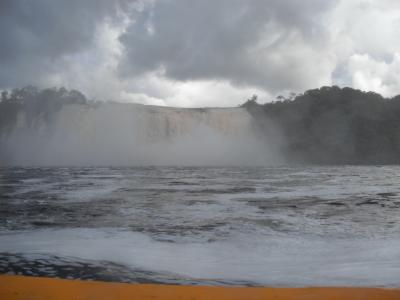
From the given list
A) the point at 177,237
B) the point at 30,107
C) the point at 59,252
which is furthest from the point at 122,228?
the point at 30,107

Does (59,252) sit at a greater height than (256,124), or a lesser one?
lesser

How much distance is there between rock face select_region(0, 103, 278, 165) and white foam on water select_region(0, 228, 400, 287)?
45.0 meters

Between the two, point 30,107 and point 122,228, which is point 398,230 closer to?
point 122,228

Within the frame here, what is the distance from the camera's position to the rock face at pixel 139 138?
2090 inches

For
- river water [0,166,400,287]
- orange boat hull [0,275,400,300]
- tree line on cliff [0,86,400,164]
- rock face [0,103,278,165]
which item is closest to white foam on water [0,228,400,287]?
river water [0,166,400,287]

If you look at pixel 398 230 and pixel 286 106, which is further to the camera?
pixel 286 106

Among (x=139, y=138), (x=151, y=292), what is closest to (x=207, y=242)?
(x=151, y=292)

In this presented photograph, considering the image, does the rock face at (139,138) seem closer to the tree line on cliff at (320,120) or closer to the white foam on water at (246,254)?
the tree line on cliff at (320,120)

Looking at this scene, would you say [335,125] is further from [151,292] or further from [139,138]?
[151,292]

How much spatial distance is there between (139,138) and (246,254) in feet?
163

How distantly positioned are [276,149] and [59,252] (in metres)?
59.7

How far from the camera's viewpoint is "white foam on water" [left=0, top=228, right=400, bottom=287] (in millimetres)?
4016

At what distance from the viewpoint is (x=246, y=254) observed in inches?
201

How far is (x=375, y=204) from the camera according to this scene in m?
10.2
